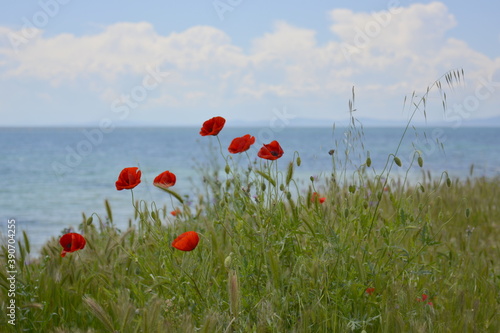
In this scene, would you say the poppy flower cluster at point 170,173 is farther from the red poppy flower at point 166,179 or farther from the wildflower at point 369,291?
the wildflower at point 369,291

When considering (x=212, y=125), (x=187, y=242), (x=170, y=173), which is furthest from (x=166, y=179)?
(x=187, y=242)

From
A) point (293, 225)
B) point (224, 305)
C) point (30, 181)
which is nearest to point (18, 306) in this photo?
point (224, 305)

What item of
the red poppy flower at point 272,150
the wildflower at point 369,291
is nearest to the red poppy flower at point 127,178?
the red poppy flower at point 272,150

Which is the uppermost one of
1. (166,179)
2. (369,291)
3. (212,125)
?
(212,125)

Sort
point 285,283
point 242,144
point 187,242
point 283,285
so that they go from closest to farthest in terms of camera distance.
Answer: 1. point 187,242
2. point 283,285
3. point 285,283
4. point 242,144

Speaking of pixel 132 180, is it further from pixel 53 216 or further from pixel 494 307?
pixel 53 216

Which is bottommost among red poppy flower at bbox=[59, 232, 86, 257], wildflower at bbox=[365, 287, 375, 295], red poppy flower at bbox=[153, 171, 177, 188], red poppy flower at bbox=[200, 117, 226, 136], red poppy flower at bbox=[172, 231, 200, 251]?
wildflower at bbox=[365, 287, 375, 295]

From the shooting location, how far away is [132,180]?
2496 mm

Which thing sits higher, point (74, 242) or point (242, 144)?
point (242, 144)

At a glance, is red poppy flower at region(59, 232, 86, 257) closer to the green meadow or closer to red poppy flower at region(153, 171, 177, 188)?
the green meadow

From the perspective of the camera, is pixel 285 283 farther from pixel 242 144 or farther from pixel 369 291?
pixel 242 144

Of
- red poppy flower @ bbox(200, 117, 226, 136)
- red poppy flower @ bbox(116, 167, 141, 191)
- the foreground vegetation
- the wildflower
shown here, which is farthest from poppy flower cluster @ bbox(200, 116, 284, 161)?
the wildflower

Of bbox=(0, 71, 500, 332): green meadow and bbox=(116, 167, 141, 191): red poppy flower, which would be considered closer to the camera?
bbox=(0, 71, 500, 332): green meadow

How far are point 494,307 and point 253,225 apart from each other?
1368mm
